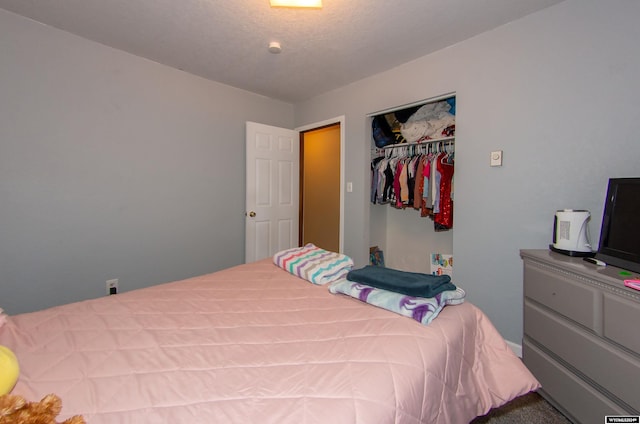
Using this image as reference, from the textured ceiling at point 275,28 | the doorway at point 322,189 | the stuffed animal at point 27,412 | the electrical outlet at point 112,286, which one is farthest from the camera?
the doorway at point 322,189

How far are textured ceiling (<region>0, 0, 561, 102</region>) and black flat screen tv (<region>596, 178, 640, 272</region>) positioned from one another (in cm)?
128

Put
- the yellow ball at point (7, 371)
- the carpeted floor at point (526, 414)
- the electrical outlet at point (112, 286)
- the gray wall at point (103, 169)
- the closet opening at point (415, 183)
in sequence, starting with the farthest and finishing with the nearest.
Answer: the closet opening at point (415, 183), the electrical outlet at point (112, 286), the gray wall at point (103, 169), the carpeted floor at point (526, 414), the yellow ball at point (7, 371)

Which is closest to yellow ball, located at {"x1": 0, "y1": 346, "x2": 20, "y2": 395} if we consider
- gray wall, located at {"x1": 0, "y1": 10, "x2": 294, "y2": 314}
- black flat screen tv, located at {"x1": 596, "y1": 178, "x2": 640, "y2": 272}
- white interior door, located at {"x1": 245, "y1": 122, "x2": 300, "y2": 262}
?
gray wall, located at {"x1": 0, "y1": 10, "x2": 294, "y2": 314}

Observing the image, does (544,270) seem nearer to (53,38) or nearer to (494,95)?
(494,95)

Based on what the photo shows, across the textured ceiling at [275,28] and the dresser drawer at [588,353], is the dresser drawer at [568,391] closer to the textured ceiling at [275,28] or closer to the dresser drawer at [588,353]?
the dresser drawer at [588,353]

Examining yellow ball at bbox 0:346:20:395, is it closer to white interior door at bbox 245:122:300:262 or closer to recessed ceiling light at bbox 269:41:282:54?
recessed ceiling light at bbox 269:41:282:54

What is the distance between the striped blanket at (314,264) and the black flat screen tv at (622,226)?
131 centimetres

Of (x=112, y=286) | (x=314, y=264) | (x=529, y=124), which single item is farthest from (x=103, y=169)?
(x=529, y=124)

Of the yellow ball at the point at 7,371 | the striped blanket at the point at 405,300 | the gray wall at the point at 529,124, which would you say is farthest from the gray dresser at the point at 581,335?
the yellow ball at the point at 7,371

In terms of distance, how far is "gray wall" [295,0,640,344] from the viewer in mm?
1654

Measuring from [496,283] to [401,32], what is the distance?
2048 millimetres

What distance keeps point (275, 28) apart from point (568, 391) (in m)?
2.86

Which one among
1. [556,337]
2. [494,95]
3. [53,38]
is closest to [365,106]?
[494,95]

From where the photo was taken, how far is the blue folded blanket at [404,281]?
1.17 metres
